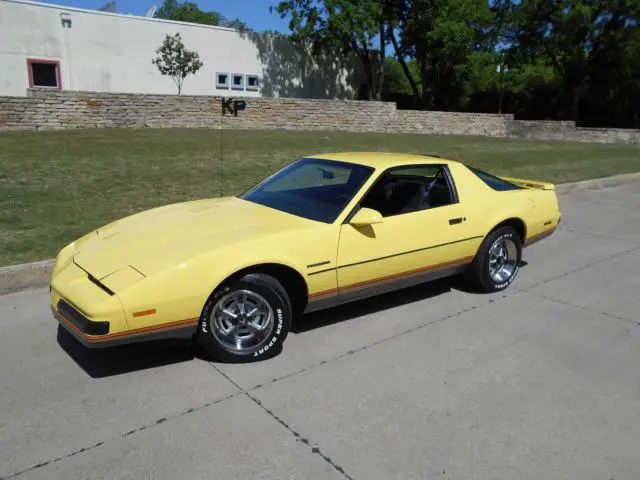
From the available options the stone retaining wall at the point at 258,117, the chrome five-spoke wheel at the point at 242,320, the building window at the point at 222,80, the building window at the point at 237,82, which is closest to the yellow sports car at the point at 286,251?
the chrome five-spoke wheel at the point at 242,320

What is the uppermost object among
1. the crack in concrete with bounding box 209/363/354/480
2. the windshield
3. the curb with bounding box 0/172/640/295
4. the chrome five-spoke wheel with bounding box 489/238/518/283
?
the windshield

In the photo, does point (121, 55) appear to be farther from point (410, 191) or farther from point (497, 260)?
point (497, 260)

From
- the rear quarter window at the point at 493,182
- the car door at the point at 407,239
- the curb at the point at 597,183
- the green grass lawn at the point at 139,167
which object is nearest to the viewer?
the car door at the point at 407,239

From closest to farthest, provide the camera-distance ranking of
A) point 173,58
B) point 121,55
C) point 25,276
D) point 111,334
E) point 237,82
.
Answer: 1. point 111,334
2. point 25,276
3. point 121,55
4. point 173,58
5. point 237,82

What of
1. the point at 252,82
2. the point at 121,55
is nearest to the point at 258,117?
the point at 121,55

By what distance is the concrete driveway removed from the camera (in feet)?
8.95

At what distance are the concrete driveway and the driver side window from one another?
89cm

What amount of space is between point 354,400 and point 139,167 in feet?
27.7

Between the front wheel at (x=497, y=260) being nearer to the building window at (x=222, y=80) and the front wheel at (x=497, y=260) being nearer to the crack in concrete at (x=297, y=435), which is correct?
the crack in concrete at (x=297, y=435)

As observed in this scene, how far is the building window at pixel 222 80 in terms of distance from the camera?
29.8 metres

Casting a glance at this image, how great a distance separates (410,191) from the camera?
488cm

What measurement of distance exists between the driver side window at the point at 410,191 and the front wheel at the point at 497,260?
61cm

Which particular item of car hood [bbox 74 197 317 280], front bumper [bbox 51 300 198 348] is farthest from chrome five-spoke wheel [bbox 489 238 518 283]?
front bumper [bbox 51 300 198 348]

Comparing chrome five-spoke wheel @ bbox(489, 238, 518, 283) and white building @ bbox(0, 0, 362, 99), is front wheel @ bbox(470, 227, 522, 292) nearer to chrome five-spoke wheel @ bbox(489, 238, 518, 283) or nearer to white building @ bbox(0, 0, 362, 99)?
chrome five-spoke wheel @ bbox(489, 238, 518, 283)
